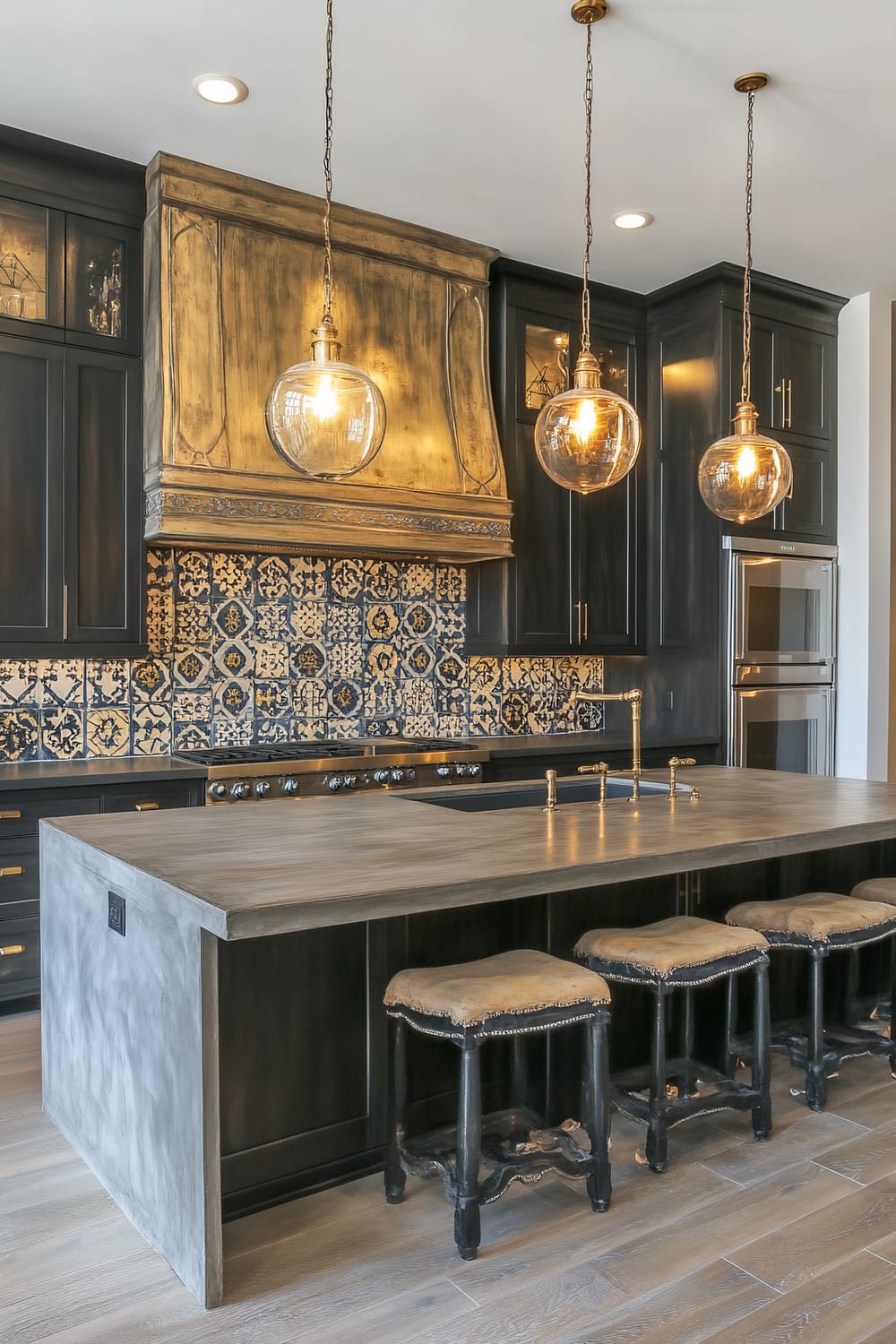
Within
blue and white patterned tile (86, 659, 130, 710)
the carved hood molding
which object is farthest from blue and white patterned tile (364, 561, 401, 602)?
blue and white patterned tile (86, 659, 130, 710)

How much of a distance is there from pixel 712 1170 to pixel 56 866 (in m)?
1.76

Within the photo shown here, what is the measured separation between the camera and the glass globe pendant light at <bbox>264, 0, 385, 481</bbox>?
234cm

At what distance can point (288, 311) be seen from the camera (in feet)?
13.4

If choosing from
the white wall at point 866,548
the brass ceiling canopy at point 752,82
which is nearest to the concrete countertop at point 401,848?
the white wall at point 866,548

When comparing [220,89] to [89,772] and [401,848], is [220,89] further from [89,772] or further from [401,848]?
[401,848]

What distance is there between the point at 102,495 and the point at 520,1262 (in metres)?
2.98

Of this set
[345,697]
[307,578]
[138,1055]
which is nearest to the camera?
[138,1055]

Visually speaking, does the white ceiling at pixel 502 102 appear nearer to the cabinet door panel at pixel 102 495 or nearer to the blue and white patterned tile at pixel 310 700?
the cabinet door panel at pixel 102 495

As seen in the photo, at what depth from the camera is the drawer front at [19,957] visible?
11.1 ft

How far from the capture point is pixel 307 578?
461 cm

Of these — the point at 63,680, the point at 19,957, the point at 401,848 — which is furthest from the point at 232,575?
the point at 401,848

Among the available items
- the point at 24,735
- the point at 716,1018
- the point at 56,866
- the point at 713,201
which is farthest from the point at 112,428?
the point at 716,1018

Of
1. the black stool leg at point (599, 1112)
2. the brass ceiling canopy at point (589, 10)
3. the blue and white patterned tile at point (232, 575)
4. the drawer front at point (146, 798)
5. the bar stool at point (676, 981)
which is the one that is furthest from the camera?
the blue and white patterned tile at point (232, 575)

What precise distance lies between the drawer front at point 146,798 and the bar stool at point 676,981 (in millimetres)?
1788
